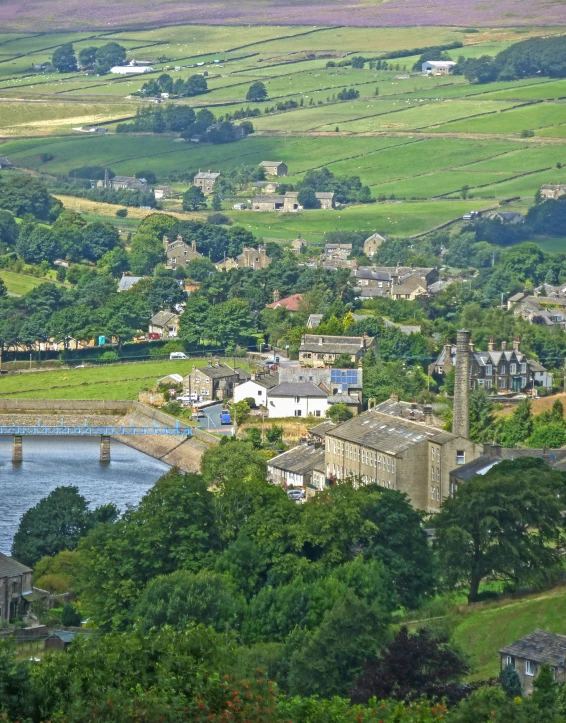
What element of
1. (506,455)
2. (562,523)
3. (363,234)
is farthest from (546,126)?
(562,523)

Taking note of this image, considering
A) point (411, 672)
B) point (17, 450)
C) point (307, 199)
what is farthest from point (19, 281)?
point (411, 672)

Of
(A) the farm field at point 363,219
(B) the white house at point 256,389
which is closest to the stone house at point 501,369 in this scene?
(B) the white house at point 256,389

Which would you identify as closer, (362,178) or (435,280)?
(435,280)

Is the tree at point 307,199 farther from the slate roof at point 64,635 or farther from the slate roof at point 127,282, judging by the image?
the slate roof at point 64,635

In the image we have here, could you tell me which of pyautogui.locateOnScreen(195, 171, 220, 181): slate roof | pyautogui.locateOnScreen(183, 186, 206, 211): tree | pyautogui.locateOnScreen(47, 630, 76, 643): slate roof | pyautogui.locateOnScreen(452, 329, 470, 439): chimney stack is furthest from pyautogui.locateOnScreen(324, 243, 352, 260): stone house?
pyautogui.locateOnScreen(47, 630, 76, 643): slate roof

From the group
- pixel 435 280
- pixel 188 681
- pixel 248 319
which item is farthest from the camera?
pixel 435 280

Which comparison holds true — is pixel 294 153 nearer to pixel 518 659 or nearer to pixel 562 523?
pixel 562 523

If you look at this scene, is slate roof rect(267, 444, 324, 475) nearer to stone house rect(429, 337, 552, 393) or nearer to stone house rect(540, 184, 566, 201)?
stone house rect(429, 337, 552, 393)

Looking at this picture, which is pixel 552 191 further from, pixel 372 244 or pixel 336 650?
pixel 336 650
